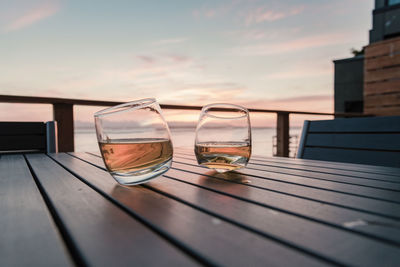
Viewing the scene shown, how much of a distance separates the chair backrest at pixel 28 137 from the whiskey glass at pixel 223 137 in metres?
1.10

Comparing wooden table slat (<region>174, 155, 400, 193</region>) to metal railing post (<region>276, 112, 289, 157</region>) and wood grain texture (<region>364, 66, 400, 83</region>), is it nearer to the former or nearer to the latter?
metal railing post (<region>276, 112, 289, 157</region>)

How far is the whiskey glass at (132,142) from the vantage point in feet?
1.50

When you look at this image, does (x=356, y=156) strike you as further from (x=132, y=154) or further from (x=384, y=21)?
(x=384, y=21)

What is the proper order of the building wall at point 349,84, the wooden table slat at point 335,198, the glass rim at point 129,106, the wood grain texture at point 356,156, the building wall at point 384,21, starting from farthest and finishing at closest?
the building wall at point 349,84, the building wall at point 384,21, the wood grain texture at point 356,156, the glass rim at point 129,106, the wooden table slat at point 335,198

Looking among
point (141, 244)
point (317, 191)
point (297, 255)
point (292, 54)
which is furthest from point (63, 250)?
point (292, 54)

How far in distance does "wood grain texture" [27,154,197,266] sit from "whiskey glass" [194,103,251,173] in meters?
0.25

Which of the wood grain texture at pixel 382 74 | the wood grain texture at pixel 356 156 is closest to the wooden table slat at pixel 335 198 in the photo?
the wood grain texture at pixel 356 156

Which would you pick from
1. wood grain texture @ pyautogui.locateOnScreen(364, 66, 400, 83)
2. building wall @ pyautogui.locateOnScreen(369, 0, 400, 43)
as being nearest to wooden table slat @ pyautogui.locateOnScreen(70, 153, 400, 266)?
wood grain texture @ pyautogui.locateOnScreen(364, 66, 400, 83)

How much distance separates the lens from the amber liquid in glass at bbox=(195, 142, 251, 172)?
574mm

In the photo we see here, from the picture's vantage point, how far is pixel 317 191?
0.46 m

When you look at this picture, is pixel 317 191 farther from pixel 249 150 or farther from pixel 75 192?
pixel 75 192

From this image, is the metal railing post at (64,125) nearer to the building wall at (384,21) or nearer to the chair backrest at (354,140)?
the chair backrest at (354,140)

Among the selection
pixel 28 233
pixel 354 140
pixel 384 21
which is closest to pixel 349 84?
pixel 384 21

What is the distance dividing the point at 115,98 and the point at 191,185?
2160mm
